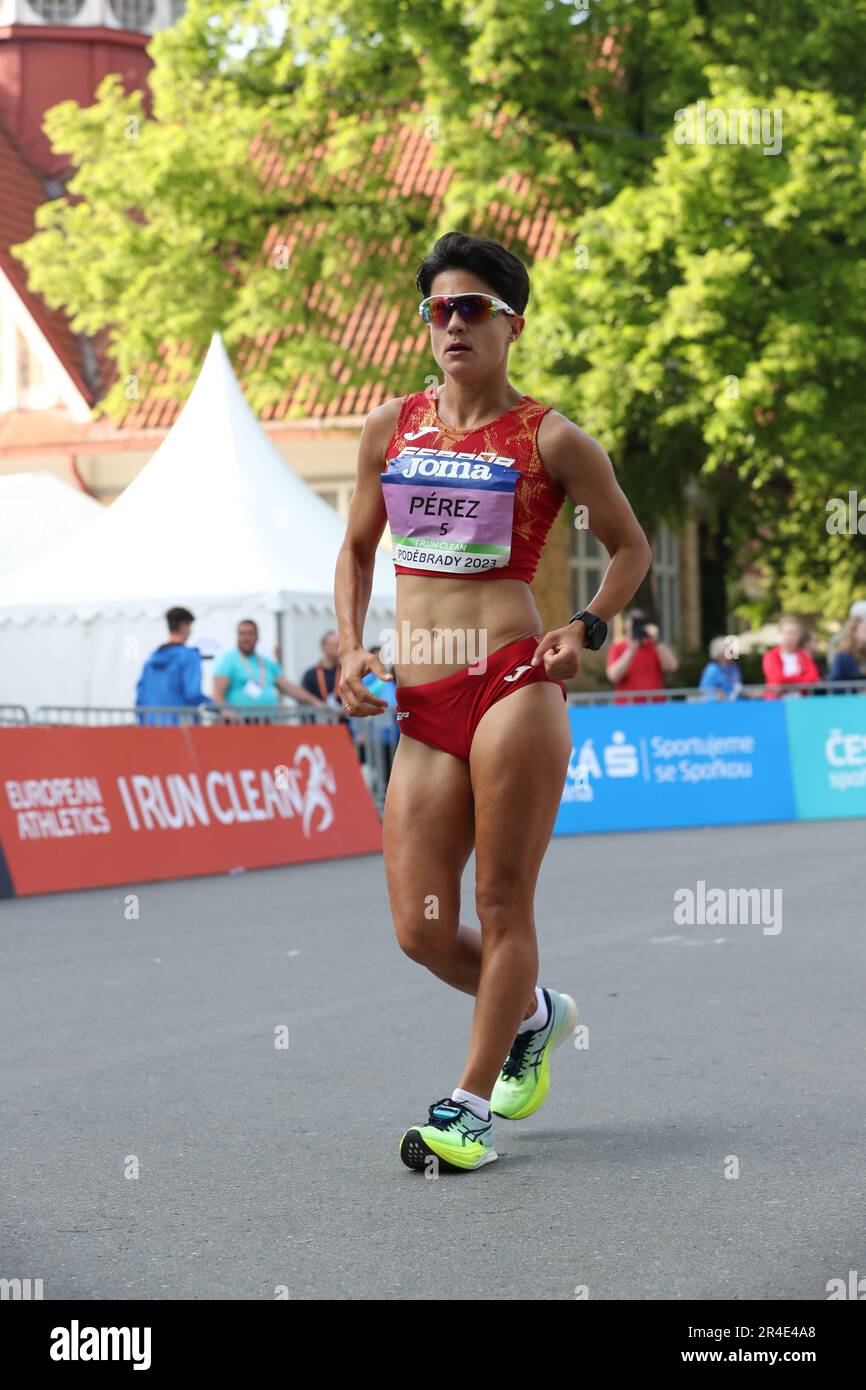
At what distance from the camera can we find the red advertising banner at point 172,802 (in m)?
14.3

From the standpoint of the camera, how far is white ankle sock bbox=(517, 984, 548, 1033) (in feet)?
19.4

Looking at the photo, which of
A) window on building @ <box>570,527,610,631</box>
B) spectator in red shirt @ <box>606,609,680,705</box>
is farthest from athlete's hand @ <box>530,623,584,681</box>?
window on building @ <box>570,527,610,631</box>

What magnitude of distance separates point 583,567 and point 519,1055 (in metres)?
31.6

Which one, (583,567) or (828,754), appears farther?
(583,567)

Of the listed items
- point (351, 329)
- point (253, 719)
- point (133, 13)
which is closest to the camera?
point (253, 719)

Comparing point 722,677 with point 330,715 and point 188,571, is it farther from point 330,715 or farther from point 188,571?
point 188,571

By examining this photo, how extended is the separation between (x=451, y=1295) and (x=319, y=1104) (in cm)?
227

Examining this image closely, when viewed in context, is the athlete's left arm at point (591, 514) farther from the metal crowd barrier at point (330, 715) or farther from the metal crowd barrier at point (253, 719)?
the metal crowd barrier at point (253, 719)

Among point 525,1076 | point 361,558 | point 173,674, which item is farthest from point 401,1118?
point 173,674

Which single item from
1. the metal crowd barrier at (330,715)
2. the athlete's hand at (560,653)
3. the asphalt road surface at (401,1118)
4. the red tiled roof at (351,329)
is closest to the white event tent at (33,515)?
the red tiled roof at (351,329)

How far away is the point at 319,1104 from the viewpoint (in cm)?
644

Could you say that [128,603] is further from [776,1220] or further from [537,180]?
[776,1220]

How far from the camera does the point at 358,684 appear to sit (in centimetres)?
560

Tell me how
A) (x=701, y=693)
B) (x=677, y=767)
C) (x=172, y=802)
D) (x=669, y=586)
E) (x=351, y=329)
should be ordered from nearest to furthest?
(x=172, y=802), (x=677, y=767), (x=701, y=693), (x=351, y=329), (x=669, y=586)
